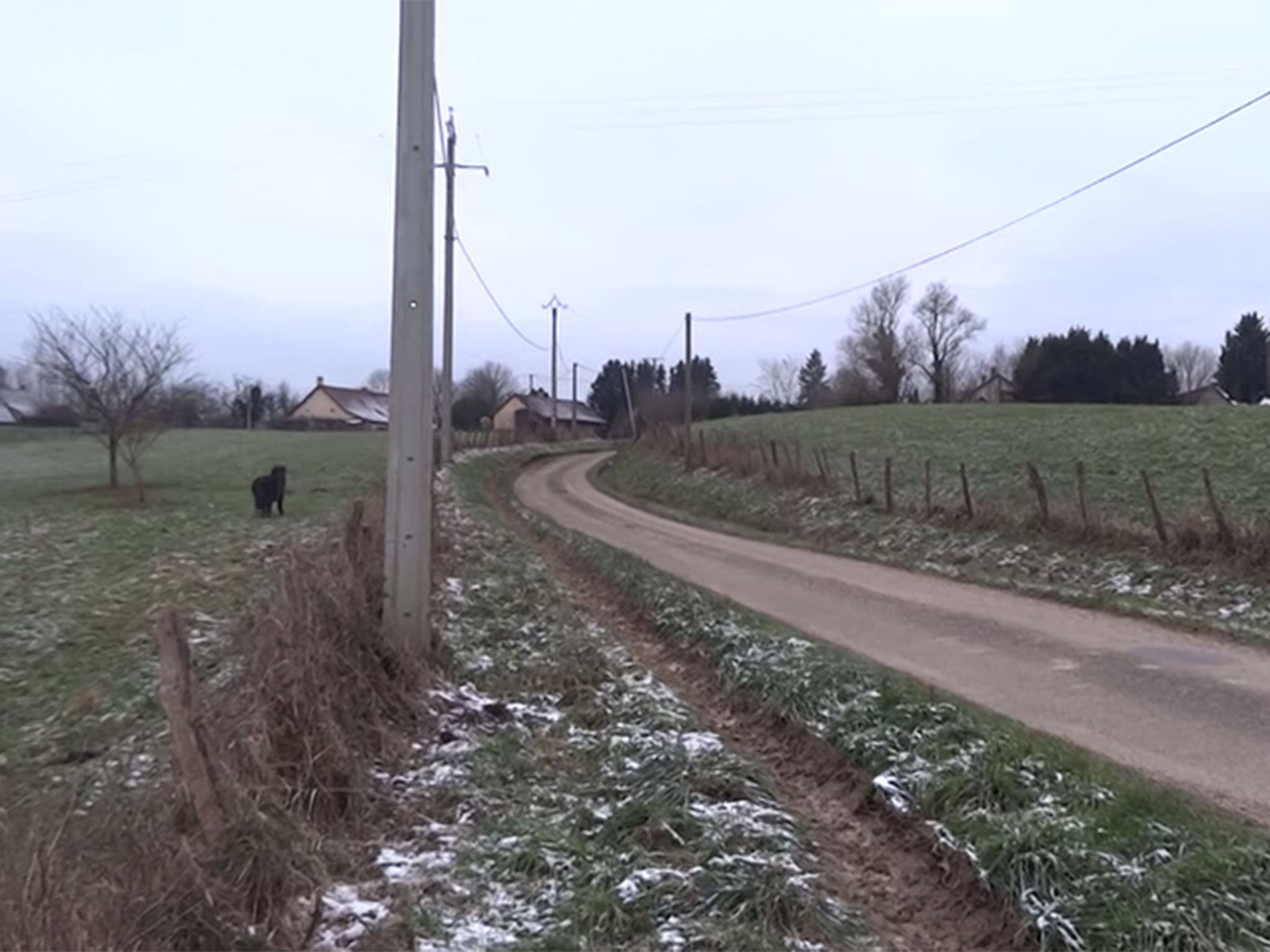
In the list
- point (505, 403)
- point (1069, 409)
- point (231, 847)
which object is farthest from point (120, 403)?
point (505, 403)

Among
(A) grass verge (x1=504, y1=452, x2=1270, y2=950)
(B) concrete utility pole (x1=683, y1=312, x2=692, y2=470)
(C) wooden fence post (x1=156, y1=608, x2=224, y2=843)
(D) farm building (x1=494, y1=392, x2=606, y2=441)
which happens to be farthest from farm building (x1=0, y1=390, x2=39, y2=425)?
(C) wooden fence post (x1=156, y1=608, x2=224, y2=843)

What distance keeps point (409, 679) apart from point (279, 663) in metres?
1.59

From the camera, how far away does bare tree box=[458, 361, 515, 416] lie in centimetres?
9375

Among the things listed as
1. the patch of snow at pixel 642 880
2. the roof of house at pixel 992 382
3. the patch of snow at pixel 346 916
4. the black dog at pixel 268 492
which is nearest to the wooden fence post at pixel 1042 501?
the patch of snow at pixel 642 880

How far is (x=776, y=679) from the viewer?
7477 mm

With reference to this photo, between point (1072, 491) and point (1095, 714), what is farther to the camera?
point (1072, 491)

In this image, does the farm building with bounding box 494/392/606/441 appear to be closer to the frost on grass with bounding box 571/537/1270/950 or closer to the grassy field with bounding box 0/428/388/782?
the grassy field with bounding box 0/428/388/782

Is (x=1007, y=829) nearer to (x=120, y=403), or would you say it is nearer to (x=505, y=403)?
(x=120, y=403)

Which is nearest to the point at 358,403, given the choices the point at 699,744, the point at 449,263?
the point at 449,263

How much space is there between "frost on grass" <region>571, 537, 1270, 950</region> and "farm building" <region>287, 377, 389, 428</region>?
100571 millimetres

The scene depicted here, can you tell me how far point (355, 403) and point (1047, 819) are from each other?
11290cm

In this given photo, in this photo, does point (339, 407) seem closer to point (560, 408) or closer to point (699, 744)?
point (560, 408)

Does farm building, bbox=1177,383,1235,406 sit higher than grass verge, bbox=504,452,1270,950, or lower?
higher

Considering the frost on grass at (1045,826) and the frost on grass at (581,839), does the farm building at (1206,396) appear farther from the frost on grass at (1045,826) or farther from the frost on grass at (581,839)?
the frost on grass at (581,839)
